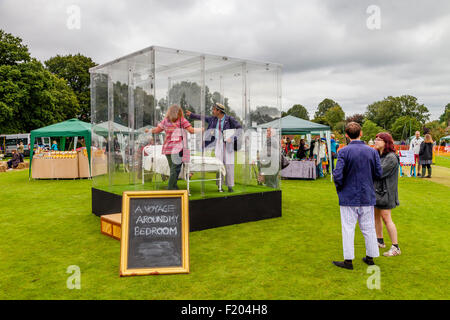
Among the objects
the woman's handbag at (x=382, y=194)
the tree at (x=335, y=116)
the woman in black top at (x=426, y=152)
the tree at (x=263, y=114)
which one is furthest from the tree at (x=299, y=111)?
the woman's handbag at (x=382, y=194)

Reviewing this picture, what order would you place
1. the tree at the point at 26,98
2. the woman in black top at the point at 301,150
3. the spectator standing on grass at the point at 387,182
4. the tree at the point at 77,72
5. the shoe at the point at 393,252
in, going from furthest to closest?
the tree at the point at 77,72 → the tree at the point at 26,98 → the woman in black top at the point at 301,150 → the shoe at the point at 393,252 → the spectator standing on grass at the point at 387,182

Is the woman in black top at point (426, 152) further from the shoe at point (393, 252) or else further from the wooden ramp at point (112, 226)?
the wooden ramp at point (112, 226)

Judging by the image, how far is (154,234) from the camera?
436 centimetres

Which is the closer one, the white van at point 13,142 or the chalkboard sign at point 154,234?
the chalkboard sign at point 154,234

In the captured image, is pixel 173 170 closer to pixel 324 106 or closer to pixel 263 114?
pixel 263 114

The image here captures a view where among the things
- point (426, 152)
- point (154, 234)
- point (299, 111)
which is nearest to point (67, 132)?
point (154, 234)

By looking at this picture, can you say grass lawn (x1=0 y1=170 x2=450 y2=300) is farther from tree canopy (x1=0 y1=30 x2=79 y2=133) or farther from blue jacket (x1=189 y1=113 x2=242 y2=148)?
tree canopy (x1=0 y1=30 x2=79 y2=133)

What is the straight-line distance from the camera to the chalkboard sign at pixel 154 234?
408 cm

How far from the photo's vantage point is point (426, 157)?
13969 millimetres

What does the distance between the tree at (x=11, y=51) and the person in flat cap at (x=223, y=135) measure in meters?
28.4

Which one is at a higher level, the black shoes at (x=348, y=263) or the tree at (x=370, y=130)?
the tree at (x=370, y=130)
